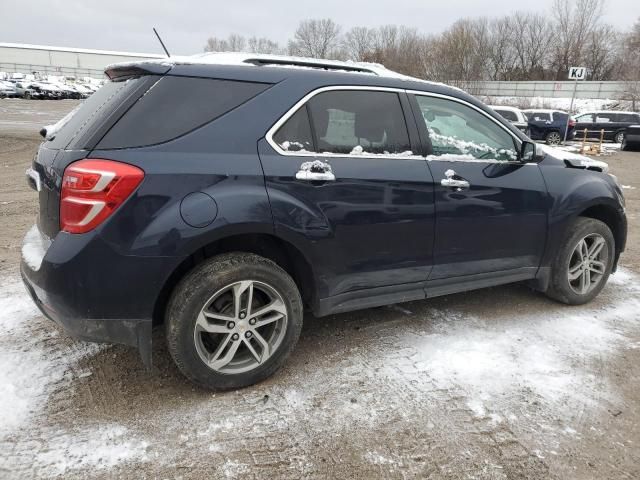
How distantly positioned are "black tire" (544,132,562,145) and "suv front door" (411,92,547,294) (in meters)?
21.8

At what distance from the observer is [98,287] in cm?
249

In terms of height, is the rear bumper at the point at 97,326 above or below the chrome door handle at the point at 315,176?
below

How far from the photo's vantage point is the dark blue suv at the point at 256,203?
2506 mm

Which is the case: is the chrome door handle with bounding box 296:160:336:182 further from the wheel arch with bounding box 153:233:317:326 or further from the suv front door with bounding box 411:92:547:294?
the suv front door with bounding box 411:92:547:294

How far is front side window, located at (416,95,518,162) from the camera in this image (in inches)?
137

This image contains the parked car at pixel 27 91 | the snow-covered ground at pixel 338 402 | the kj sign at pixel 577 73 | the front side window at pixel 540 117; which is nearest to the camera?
the snow-covered ground at pixel 338 402

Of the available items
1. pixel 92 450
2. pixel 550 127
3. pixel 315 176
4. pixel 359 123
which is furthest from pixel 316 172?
pixel 550 127

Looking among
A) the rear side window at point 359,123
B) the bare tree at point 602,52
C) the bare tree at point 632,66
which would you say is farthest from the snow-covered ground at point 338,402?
the bare tree at point 602,52

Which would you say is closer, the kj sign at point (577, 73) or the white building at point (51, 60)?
the kj sign at point (577, 73)

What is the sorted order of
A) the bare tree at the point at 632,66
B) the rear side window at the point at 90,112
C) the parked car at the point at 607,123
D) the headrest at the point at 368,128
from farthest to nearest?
the bare tree at the point at 632,66 → the parked car at the point at 607,123 → the headrest at the point at 368,128 → the rear side window at the point at 90,112

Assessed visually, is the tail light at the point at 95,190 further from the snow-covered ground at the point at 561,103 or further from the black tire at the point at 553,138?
the snow-covered ground at the point at 561,103

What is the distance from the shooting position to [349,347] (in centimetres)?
351

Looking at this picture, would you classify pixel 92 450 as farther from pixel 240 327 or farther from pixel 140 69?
pixel 140 69

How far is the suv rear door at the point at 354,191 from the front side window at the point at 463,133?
0.65 ft
